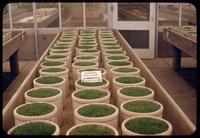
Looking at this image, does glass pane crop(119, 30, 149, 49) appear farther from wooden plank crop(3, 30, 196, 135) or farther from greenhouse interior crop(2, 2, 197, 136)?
wooden plank crop(3, 30, 196, 135)

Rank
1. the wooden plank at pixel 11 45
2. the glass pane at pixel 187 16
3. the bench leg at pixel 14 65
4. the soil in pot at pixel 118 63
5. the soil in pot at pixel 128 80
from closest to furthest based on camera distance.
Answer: the soil in pot at pixel 128 80 → the soil in pot at pixel 118 63 → the wooden plank at pixel 11 45 → the bench leg at pixel 14 65 → the glass pane at pixel 187 16

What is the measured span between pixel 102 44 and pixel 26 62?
11.4 ft

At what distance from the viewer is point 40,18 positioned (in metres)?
6.17

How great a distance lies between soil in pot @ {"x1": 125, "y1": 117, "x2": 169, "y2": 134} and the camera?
1167 mm

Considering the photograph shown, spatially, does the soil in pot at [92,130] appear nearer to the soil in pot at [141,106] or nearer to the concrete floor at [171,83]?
the soil in pot at [141,106]

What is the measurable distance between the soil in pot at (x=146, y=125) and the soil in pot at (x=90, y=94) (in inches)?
12.4

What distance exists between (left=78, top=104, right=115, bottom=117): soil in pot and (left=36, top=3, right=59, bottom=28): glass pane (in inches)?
191

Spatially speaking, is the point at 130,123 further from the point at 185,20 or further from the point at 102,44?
the point at 185,20

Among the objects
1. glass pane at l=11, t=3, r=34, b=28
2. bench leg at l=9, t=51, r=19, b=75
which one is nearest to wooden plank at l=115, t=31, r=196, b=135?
bench leg at l=9, t=51, r=19, b=75

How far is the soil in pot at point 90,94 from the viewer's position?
1.52 meters

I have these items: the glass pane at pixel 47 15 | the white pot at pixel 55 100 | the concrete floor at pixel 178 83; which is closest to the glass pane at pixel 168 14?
the concrete floor at pixel 178 83

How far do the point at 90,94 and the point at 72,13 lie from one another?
4.59 metres

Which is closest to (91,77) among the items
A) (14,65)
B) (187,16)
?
(14,65)

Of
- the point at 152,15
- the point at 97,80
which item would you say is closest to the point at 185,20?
the point at 152,15
